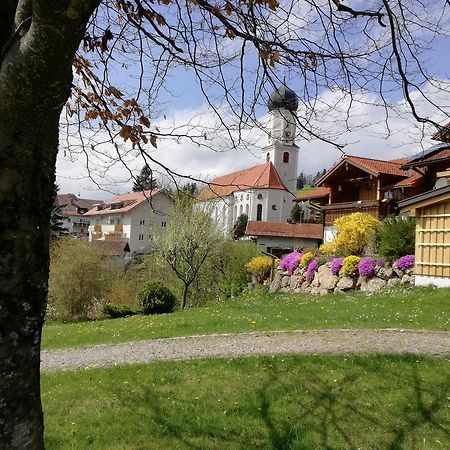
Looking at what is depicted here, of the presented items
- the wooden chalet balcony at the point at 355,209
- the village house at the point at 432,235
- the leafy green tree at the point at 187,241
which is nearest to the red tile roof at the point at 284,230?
the wooden chalet balcony at the point at 355,209

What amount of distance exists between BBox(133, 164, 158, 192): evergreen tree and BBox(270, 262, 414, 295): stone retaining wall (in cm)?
1446

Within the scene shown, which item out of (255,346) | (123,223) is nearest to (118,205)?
(123,223)

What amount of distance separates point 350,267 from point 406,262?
2.27 m

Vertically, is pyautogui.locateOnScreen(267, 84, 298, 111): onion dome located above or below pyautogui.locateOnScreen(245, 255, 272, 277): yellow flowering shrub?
above

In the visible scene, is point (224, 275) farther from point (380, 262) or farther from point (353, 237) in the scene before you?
point (380, 262)

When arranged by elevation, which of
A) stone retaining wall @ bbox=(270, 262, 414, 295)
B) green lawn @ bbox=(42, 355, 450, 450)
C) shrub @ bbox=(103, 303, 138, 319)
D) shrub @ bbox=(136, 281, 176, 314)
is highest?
stone retaining wall @ bbox=(270, 262, 414, 295)

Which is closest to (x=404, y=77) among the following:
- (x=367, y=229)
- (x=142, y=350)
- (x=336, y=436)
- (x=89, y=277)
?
(x=336, y=436)

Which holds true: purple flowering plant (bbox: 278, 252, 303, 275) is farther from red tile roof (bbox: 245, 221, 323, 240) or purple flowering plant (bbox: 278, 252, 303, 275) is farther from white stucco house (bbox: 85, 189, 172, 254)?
white stucco house (bbox: 85, 189, 172, 254)

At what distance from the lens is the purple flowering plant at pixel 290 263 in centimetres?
2339

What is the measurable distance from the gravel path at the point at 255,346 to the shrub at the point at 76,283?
53.2 ft

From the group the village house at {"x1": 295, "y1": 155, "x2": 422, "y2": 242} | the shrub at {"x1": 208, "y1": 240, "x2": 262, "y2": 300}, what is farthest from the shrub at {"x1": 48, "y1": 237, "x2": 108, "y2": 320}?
the village house at {"x1": 295, "y1": 155, "x2": 422, "y2": 242}

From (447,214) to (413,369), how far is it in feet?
36.1

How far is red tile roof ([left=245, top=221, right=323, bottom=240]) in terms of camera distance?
3988cm

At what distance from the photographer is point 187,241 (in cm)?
2470
